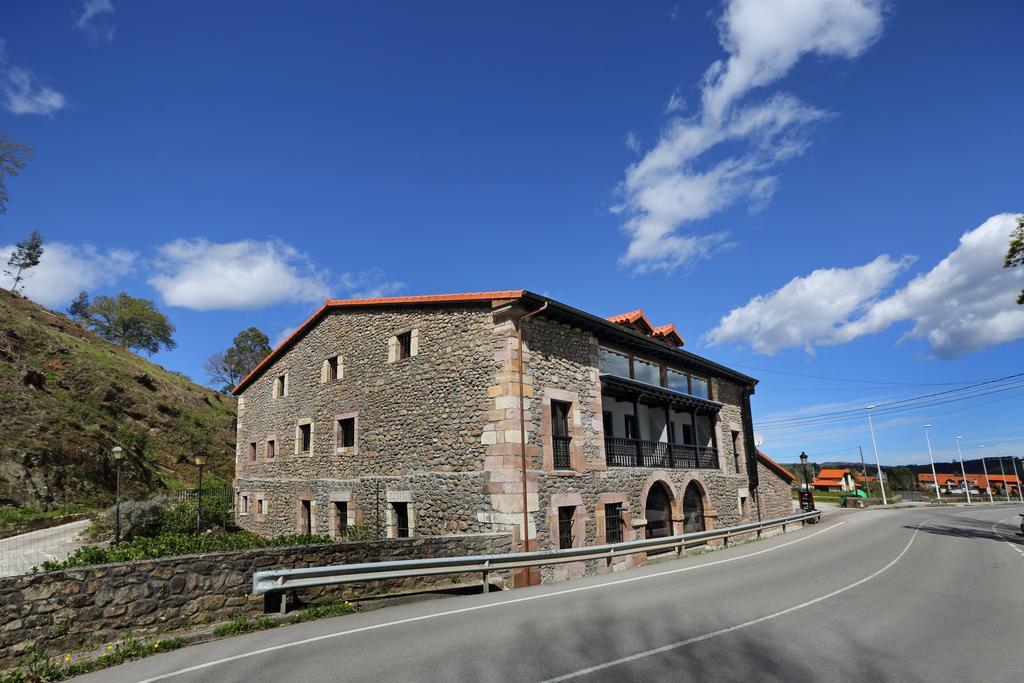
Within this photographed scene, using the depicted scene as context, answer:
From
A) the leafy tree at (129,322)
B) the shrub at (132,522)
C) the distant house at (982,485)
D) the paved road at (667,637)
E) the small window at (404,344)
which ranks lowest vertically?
the distant house at (982,485)

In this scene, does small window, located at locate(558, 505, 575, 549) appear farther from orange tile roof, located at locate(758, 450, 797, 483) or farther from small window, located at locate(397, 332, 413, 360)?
orange tile roof, located at locate(758, 450, 797, 483)

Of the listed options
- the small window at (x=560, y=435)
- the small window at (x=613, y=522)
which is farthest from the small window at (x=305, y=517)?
the small window at (x=613, y=522)

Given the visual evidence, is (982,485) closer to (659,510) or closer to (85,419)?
(659,510)

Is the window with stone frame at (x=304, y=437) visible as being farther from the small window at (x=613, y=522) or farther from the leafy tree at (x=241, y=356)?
the leafy tree at (x=241, y=356)

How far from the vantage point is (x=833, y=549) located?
53.9 feet

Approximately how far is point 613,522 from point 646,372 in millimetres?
5743

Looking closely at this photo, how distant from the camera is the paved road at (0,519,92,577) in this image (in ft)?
48.2

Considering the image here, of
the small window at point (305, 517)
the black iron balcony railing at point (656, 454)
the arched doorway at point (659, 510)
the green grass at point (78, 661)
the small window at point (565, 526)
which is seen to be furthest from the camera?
the small window at point (305, 517)

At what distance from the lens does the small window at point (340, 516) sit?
713 inches

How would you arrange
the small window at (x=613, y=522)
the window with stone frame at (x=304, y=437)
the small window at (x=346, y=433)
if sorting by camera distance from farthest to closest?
the window with stone frame at (x=304, y=437) → the small window at (x=346, y=433) → the small window at (x=613, y=522)

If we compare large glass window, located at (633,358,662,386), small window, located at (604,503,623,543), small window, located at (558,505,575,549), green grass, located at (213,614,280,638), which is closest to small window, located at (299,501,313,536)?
small window, located at (558,505,575,549)

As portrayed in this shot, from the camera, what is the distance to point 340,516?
18.4 m

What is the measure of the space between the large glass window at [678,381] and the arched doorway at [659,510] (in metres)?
4.01

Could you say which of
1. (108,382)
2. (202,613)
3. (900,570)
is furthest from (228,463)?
(900,570)
